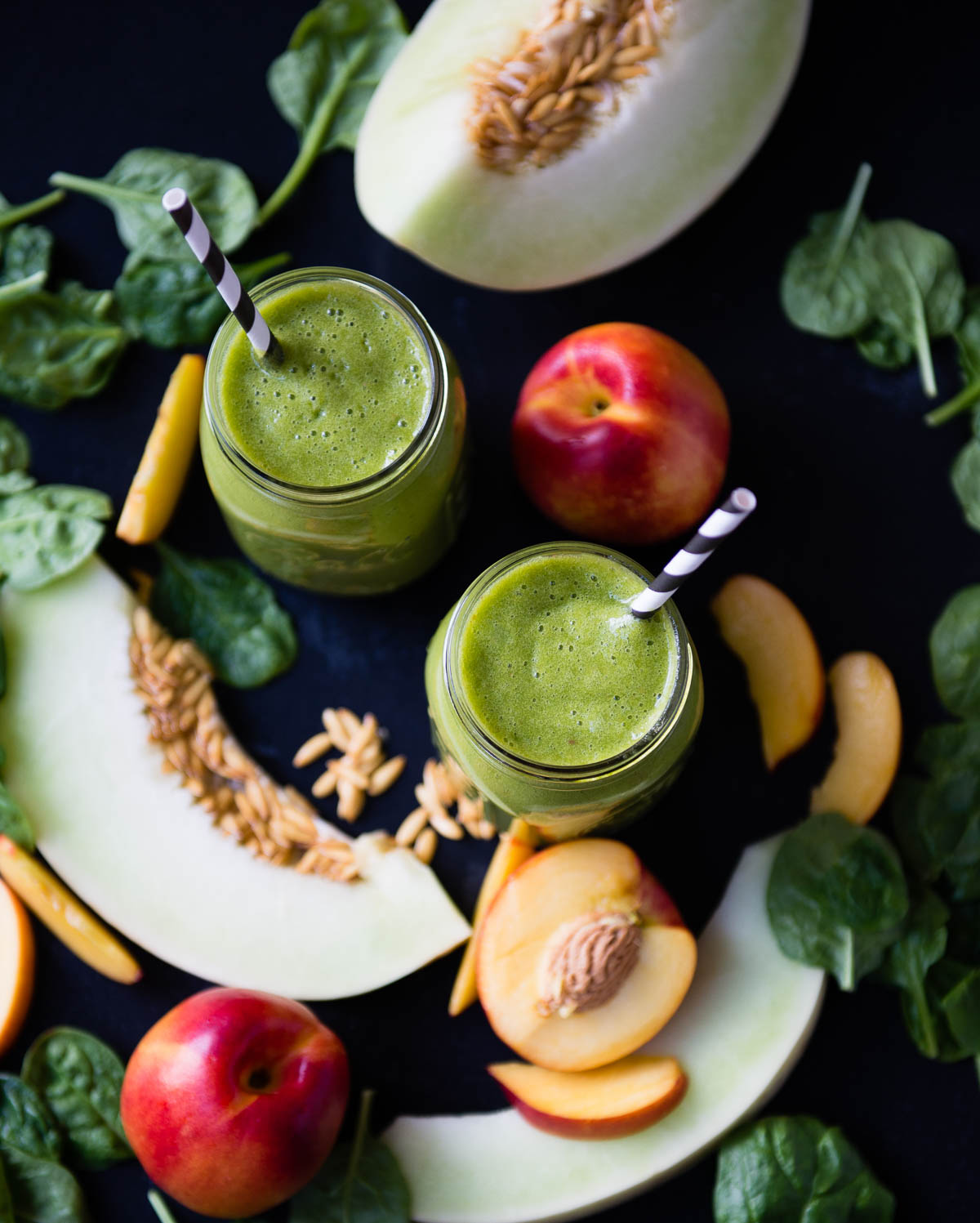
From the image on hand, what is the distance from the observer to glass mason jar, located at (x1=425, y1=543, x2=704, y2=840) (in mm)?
1004

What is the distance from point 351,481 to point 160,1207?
2.59ft

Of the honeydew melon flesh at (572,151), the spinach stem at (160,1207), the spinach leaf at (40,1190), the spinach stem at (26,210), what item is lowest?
the spinach stem at (160,1207)

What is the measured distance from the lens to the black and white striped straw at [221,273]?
33.8 inches

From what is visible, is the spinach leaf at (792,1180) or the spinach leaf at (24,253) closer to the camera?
the spinach leaf at (792,1180)

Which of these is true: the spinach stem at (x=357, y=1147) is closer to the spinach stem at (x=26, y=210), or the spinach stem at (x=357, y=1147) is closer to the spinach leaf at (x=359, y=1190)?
the spinach leaf at (x=359, y=1190)

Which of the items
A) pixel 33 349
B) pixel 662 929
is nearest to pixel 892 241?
pixel 662 929

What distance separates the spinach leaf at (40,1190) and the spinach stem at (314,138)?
1031 mm

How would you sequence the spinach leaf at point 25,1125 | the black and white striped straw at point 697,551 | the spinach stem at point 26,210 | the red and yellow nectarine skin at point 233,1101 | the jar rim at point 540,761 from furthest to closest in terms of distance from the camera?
the spinach stem at point 26,210 → the spinach leaf at point 25,1125 → the red and yellow nectarine skin at point 233,1101 → the jar rim at point 540,761 → the black and white striped straw at point 697,551

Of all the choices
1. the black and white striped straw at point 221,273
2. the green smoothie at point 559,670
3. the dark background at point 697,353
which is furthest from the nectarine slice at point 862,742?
the black and white striped straw at point 221,273

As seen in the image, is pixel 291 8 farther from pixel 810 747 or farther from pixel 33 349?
pixel 810 747

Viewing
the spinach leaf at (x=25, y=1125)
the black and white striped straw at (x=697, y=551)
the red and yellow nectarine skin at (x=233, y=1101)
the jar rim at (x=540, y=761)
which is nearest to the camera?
the black and white striped straw at (x=697, y=551)

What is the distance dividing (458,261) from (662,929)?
0.71 metres

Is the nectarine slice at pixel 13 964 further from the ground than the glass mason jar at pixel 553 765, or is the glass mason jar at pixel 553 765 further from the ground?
the glass mason jar at pixel 553 765

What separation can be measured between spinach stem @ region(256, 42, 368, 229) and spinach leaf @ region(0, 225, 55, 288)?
236mm
